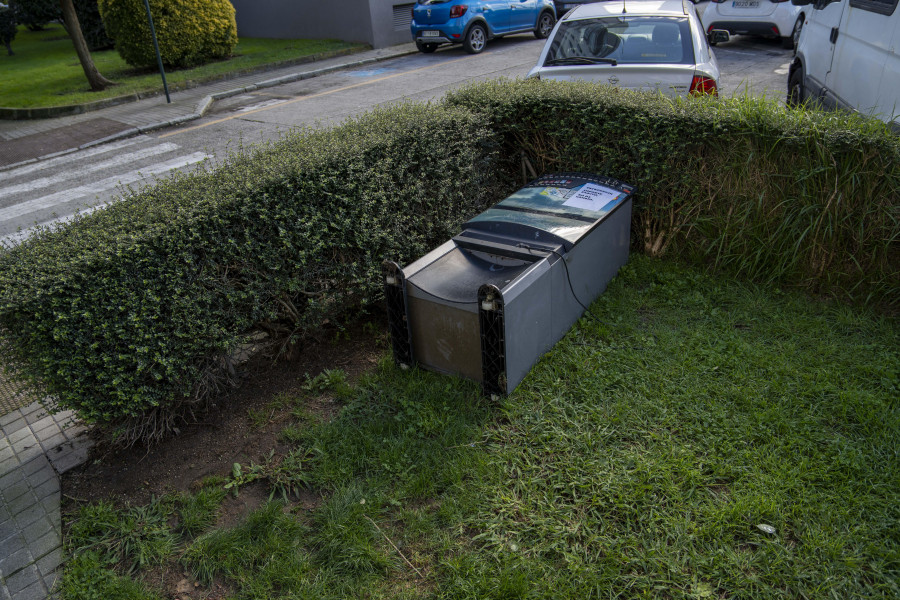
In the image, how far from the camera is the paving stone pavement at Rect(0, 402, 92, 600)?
3.13 metres

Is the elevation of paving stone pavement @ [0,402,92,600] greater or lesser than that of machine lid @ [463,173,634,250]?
lesser

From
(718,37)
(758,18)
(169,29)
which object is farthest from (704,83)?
(169,29)

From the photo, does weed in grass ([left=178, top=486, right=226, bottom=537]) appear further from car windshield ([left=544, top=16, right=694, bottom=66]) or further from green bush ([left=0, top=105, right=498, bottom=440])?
car windshield ([left=544, top=16, right=694, bottom=66])

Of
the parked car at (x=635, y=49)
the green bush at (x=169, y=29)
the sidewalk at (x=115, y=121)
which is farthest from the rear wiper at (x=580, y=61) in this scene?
the green bush at (x=169, y=29)

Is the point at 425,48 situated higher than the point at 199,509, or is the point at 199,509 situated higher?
the point at 425,48

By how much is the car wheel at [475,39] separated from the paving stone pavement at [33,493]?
14.6 meters

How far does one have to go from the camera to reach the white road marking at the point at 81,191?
8.23 metres

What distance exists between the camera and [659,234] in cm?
558

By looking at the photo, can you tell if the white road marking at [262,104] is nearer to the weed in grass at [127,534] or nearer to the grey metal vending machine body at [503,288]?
the grey metal vending machine body at [503,288]

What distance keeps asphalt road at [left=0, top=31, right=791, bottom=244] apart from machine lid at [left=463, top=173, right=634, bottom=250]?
7.93 feet

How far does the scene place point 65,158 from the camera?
10555 mm

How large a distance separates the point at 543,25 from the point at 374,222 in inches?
625

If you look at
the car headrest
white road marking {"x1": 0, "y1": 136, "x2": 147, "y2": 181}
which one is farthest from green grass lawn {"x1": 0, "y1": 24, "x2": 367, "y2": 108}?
the car headrest

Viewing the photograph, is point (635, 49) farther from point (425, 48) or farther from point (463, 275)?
point (425, 48)
